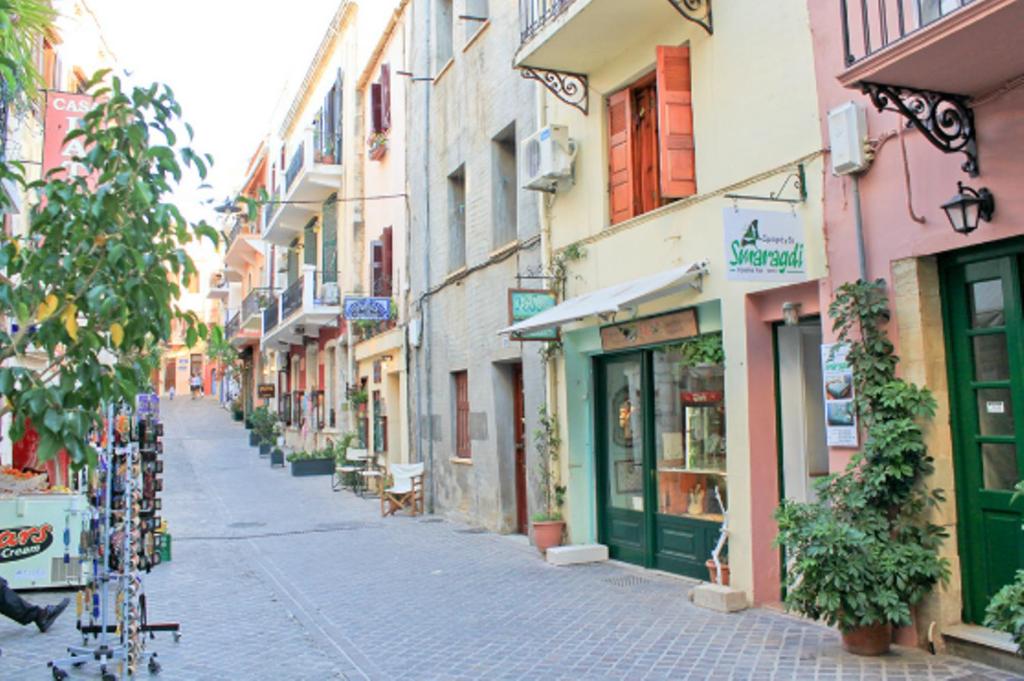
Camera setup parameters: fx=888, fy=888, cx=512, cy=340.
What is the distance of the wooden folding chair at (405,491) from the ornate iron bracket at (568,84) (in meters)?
7.24

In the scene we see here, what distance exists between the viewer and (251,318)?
31.8 m

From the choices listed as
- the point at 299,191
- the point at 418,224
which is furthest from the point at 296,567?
the point at 299,191

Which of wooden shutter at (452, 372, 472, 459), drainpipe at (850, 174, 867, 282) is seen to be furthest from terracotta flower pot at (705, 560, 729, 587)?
wooden shutter at (452, 372, 472, 459)

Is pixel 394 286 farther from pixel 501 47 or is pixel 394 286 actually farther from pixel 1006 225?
pixel 1006 225

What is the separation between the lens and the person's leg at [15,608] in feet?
23.5

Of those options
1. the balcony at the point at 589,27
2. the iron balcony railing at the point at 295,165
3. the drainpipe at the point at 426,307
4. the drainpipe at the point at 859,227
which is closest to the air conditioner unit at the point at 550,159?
the balcony at the point at 589,27

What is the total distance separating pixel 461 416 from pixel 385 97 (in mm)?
7544

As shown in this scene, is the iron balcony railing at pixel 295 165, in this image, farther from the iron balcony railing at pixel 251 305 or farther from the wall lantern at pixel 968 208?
the wall lantern at pixel 968 208

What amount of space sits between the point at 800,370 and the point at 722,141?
217 cm

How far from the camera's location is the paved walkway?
605 centimetres

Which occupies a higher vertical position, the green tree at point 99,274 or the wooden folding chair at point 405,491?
the green tree at point 99,274

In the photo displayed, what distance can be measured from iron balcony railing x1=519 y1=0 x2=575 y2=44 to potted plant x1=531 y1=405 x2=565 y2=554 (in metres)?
4.40

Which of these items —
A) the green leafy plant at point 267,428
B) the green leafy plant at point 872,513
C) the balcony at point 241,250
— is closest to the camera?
the green leafy plant at point 872,513

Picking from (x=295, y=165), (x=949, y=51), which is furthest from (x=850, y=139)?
(x=295, y=165)
